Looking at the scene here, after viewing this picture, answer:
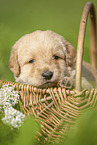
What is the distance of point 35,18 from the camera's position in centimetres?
537

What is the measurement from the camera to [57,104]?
2004 millimetres

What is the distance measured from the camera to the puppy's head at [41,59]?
2.40 m

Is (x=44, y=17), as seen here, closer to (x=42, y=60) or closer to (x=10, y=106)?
(x=42, y=60)

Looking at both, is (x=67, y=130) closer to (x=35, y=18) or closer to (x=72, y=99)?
(x=72, y=99)

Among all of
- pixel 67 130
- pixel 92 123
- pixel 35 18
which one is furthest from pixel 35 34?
pixel 35 18

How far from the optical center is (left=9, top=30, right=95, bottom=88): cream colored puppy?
2.40m

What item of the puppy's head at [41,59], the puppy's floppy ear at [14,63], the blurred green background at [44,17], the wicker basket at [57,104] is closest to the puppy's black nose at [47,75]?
the puppy's head at [41,59]

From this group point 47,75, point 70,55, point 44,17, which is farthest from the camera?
point 44,17

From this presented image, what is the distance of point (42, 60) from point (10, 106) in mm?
814

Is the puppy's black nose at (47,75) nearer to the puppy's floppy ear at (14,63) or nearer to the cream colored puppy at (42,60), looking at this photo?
the cream colored puppy at (42,60)

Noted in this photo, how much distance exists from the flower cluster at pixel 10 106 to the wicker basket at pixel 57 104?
88 millimetres

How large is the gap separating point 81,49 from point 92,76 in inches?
68.2

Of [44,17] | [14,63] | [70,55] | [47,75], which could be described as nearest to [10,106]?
[47,75]

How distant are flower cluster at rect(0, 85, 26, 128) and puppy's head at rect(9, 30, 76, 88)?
46cm
